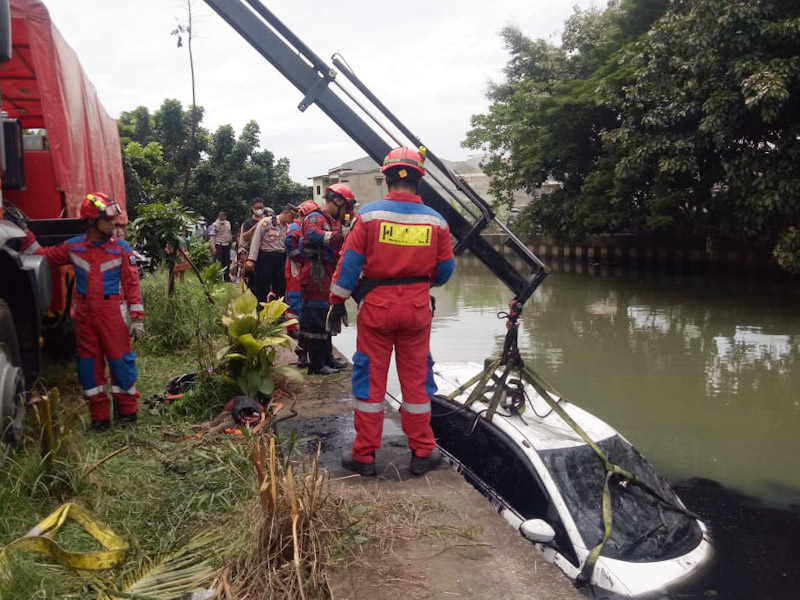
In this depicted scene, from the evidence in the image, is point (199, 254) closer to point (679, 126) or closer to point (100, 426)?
point (100, 426)

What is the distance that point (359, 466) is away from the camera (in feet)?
12.6

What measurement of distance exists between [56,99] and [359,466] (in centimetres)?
387

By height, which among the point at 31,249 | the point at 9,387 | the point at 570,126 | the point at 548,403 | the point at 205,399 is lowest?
the point at 205,399

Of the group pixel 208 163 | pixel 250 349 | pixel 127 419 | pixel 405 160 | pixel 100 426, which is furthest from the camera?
pixel 208 163

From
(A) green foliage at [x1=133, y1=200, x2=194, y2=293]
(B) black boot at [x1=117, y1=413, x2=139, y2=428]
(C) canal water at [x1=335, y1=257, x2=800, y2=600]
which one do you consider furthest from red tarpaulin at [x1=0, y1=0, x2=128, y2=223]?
(C) canal water at [x1=335, y1=257, x2=800, y2=600]

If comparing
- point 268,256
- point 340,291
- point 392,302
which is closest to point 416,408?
point 392,302

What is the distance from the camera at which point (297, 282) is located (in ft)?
21.2

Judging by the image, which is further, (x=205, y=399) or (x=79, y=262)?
(x=205, y=399)

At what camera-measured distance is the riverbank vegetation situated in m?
12.7

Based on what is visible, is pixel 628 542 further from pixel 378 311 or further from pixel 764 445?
pixel 764 445

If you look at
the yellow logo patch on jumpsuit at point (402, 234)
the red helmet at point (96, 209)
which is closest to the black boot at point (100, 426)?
the red helmet at point (96, 209)

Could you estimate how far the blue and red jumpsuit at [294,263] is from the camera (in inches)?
245

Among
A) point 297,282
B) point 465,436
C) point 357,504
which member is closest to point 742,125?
point 297,282

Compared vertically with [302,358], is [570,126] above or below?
above
